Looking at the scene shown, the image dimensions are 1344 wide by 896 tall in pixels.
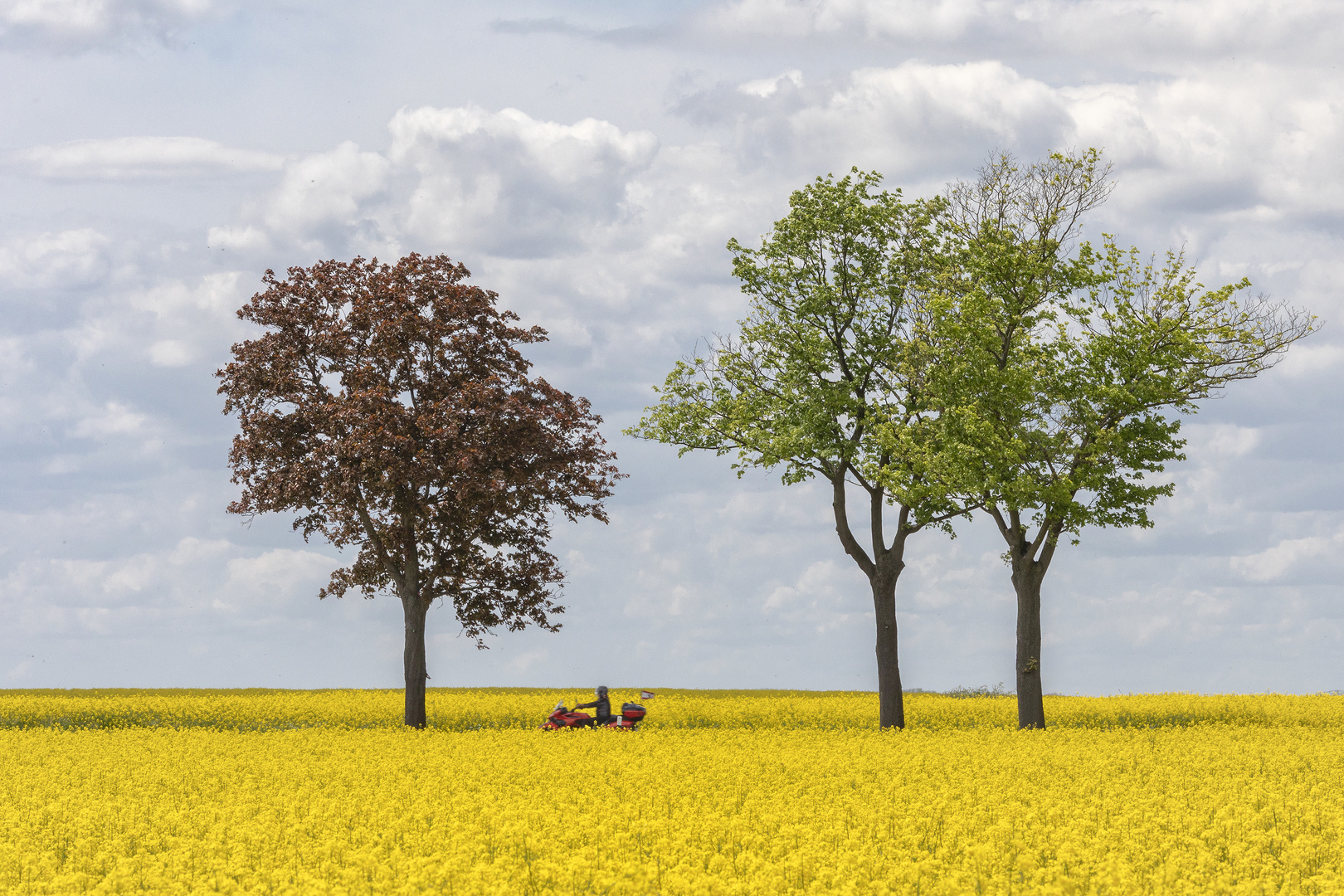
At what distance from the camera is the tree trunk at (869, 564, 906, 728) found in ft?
108

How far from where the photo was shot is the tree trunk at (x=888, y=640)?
33.0m

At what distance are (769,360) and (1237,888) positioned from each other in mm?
24087

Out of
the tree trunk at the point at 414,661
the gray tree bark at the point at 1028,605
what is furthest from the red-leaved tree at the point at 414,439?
the gray tree bark at the point at 1028,605

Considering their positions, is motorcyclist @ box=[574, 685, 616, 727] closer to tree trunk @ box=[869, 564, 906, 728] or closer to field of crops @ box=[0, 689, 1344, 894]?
field of crops @ box=[0, 689, 1344, 894]

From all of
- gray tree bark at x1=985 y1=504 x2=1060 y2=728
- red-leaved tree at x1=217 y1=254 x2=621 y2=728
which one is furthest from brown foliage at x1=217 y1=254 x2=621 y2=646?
gray tree bark at x1=985 y1=504 x2=1060 y2=728

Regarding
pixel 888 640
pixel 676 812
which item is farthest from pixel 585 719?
pixel 676 812

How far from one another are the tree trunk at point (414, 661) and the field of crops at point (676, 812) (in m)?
3.86

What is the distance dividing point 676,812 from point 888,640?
18.7 m

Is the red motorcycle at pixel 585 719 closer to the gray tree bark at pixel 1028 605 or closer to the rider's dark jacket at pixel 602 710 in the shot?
the rider's dark jacket at pixel 602 710

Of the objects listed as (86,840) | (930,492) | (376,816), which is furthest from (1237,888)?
(930,492)

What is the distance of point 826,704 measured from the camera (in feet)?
137

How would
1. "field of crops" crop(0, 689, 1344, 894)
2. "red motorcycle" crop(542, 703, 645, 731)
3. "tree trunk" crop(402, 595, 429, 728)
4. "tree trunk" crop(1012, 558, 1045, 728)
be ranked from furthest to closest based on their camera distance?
"tree trunk" crop(402, 595, 429, 728) → "tree trunk" crop(1012, 558, 1045, 728) → "red motorcycle" crop(542, 703, 645, 731) → "field of crops" crop(0, 689, 1344, 894)

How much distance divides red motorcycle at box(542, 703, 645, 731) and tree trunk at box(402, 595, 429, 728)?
5473mm

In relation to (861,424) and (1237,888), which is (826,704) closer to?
(861,424)
